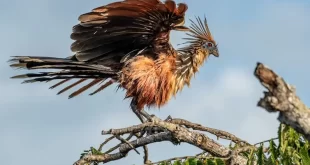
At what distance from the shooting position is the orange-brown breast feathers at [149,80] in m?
6.58

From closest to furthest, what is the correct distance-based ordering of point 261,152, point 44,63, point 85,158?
point 261,152, point 85,158, point 44,63

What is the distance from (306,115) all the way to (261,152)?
1.09m

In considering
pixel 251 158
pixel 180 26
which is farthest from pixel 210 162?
pixel 180 26

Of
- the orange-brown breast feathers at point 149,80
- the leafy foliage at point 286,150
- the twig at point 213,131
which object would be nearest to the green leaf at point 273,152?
the leafy foliage at point 286,150

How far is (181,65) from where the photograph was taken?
689cm

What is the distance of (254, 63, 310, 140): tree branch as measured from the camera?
2.61 meters

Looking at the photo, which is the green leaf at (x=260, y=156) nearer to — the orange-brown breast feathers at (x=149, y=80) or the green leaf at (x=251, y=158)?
the green leaf at (x=251, y=158)

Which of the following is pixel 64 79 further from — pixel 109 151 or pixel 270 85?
pixel 270 85

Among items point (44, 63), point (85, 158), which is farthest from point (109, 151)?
point (44, 63)

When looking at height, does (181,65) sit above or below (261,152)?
above

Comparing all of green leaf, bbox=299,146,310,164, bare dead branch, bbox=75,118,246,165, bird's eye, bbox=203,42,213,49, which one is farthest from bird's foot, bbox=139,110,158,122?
green leaf, bbox=299,146,310,164

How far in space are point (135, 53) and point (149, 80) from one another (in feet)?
1.10

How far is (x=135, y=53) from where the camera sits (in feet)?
22.2

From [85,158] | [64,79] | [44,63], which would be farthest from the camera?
[64,79]
